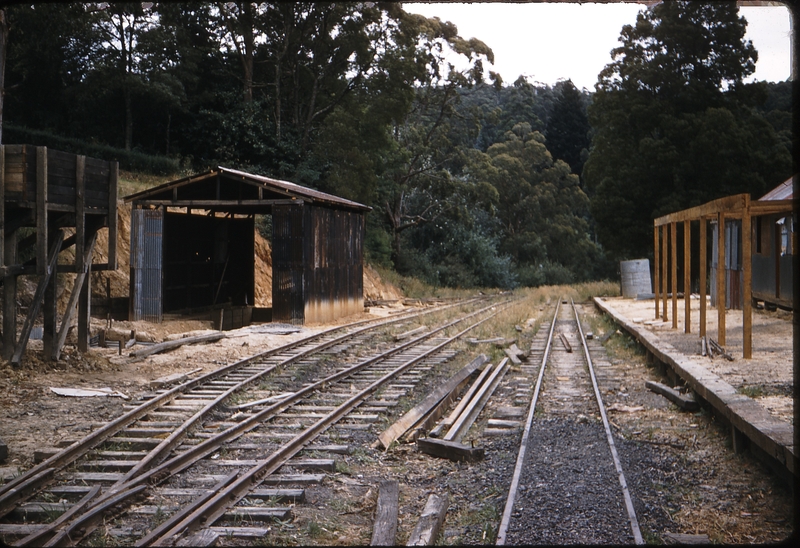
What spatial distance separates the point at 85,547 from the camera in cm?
468

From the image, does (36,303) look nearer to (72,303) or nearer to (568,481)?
(72,303)

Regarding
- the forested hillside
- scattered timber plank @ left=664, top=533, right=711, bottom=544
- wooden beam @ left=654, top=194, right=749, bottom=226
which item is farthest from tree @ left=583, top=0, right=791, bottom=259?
scattered timber plank @ left=664, top=533, right=711, bottom=544

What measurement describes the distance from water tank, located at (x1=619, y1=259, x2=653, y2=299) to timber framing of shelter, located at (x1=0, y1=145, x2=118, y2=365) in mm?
22945

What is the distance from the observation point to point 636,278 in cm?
2988

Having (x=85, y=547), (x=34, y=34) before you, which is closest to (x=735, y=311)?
(x=85, y=547)

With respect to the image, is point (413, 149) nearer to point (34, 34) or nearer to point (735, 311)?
point (34, 34)

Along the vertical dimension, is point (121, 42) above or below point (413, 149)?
above

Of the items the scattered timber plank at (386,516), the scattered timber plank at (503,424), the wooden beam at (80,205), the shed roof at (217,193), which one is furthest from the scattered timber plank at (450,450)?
the shed roof at (217,193)

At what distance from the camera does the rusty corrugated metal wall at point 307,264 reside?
61.7ft

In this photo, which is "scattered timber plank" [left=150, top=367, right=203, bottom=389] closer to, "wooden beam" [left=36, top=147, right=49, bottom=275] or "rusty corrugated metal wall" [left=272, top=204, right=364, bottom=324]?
"wooden beam" [left=36, top=147, right=49, bottom=275]

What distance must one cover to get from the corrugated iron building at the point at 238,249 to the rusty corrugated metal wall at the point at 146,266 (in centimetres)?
3

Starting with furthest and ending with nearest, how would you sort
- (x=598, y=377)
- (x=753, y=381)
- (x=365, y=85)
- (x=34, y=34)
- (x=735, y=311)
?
(x=365, y=85)
(x=34, y=34)
(x=735, y=311)
(x=598, y=377)
(x=753, y=381)

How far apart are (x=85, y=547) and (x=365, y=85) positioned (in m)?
30.7

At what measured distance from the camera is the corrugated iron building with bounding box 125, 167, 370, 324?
18672mm
